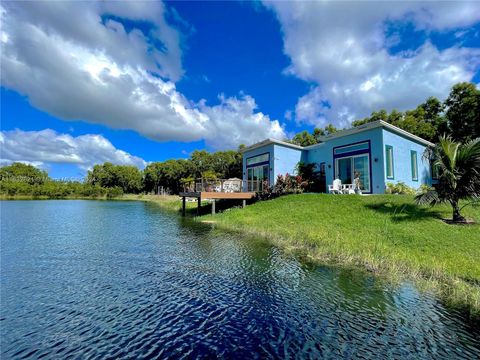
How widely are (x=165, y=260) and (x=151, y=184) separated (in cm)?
6943

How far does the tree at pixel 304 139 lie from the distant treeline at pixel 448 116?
10616mm

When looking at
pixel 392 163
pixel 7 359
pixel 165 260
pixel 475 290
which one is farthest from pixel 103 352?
pixel 392 163

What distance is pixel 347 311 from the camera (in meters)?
6.14

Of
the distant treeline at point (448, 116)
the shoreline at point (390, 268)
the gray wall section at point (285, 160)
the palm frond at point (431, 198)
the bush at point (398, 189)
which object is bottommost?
the shoreline at point (390, 268)

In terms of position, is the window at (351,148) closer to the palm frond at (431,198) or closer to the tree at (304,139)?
the palm frond at (431,198)

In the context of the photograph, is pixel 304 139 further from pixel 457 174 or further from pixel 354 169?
pixel 457 174

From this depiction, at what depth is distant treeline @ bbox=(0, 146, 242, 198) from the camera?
56.4 m

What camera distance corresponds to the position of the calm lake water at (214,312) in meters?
4.75

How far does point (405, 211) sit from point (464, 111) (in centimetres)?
2371

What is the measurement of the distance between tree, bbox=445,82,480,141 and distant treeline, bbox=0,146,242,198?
3243 cm

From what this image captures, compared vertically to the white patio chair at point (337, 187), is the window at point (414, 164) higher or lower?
higher

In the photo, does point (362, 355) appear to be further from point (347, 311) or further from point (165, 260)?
point (165, 260)

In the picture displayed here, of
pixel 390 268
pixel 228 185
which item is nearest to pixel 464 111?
pixel 228 185

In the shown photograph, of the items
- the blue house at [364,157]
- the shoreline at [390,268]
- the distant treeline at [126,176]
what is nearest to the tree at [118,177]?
the distant treeline at [126,176]
